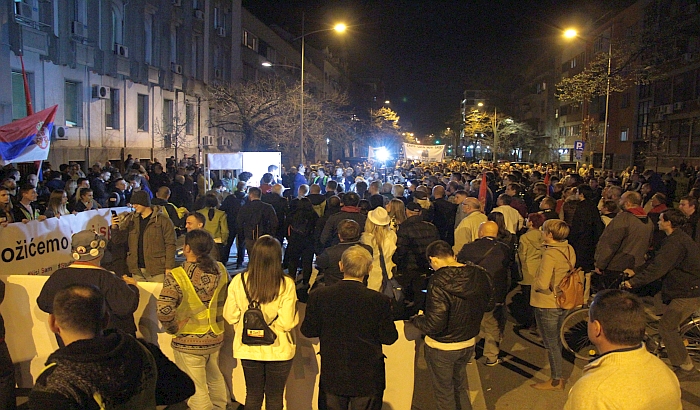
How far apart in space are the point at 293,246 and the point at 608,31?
5026 centimetres

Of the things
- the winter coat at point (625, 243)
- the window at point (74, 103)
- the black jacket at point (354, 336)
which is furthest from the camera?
the window at point (74, 103)

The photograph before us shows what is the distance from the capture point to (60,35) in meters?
20.0

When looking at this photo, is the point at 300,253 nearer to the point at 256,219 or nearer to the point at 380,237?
the point at 256,219

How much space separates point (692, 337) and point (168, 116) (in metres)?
26.5

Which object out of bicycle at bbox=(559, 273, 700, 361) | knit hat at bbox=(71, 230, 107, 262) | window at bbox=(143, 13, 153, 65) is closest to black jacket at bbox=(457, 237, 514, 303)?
bicycle at bbox=(559, 273, 700, 361)

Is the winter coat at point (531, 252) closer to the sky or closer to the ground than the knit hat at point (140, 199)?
closer to the ground

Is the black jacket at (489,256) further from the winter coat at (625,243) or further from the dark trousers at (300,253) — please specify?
the dark trousers at (300,253)

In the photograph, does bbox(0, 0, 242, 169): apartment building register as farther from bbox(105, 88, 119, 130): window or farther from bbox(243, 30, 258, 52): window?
bbox(243, 30, 258, 52): window

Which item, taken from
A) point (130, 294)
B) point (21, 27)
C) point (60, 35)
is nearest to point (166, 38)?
point (60, 35)

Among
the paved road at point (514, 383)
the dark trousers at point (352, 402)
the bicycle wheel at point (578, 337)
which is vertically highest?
the dark trousers at point (352, 402)

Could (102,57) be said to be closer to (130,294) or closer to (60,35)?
(60,35)

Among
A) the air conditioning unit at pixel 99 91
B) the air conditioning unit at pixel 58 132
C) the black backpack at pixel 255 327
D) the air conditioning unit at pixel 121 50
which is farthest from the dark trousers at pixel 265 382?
the air conditioning unit at pixel 121 50

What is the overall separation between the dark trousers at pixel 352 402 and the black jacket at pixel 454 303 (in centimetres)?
77

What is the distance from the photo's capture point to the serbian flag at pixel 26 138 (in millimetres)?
10641
